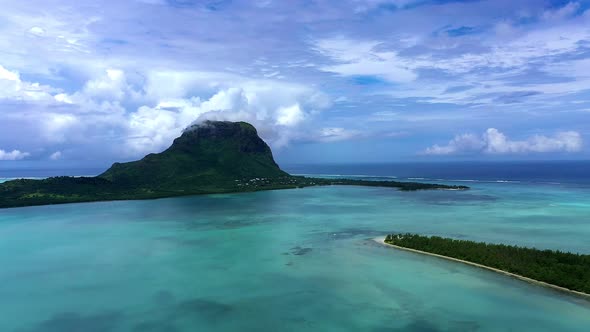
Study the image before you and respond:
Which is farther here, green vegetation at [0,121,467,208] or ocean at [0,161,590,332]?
green vegetation at [0,121,467,208]

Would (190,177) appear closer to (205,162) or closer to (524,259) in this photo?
(205,162)

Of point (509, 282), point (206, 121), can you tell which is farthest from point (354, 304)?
point (206, 121)

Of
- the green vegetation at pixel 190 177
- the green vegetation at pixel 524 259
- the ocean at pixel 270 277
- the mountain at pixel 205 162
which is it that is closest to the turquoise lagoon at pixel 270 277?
the ocean at pixel 270 277

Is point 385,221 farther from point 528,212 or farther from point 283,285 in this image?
point 283,285

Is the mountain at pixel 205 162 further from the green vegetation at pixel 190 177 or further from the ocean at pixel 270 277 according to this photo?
the ocean at pixel 270 277

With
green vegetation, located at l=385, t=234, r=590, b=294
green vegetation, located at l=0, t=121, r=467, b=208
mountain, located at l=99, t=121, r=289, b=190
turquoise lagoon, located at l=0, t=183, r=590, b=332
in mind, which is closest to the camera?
turquoise lagoon, located at l=0, t=183, r=590, b=332

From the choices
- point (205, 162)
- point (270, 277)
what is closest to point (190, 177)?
point (205, 162)

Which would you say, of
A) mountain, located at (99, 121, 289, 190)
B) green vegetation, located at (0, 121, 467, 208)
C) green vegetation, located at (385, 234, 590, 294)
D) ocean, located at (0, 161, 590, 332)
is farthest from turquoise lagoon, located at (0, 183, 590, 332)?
mountain, located at (99, 121, 289, 190)

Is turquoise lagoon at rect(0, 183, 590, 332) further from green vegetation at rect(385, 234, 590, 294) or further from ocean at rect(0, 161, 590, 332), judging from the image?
green vegetation at rect(385, 234, 590, 294)
